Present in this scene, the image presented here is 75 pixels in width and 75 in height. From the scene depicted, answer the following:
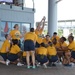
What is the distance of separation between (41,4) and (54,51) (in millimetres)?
13085

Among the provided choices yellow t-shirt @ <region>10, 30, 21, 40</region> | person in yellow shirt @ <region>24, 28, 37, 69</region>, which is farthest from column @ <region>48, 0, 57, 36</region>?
person in yellow shirt @ <region>24, 28, 37, 69</region>

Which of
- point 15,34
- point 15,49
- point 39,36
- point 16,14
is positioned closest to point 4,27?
point 16,14

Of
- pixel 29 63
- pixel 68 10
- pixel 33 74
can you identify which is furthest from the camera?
pixel 68 10

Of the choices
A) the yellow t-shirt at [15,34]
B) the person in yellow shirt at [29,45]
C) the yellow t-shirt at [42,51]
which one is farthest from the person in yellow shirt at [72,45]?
the yellow t-shirt at [15,34]

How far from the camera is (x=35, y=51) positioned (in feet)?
27.8

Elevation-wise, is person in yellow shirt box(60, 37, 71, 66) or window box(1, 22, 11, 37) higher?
window box(1, 22, 11, 37)

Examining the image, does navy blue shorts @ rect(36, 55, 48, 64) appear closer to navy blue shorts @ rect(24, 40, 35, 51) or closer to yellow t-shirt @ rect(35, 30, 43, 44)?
navy blue shorts @ rect(24, 40, 35, 51)

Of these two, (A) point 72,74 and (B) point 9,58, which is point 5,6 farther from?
(A) point 72,74

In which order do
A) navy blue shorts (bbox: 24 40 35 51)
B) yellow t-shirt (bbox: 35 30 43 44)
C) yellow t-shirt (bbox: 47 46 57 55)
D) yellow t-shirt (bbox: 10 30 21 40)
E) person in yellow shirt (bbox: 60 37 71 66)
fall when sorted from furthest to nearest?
yellow t-shirt (bbox: 35 30 43 44) → yellow t-shirt (bbox: 10 30 21 40) → person in yellow shirt (bbox: 60 37 71 66) → yellow t-shirt (bbox: 47 46 57 55) → navy blue shorts (bbox: 24 40 35 51)

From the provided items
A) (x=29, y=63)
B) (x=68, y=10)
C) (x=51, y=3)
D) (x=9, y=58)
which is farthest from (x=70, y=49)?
(x=68, y=10)

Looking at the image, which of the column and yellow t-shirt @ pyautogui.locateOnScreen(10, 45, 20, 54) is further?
the column

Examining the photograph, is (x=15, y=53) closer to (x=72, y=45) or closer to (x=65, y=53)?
(x=65, y=53)

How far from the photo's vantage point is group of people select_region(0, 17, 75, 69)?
8.09m

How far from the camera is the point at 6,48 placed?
8805mm
